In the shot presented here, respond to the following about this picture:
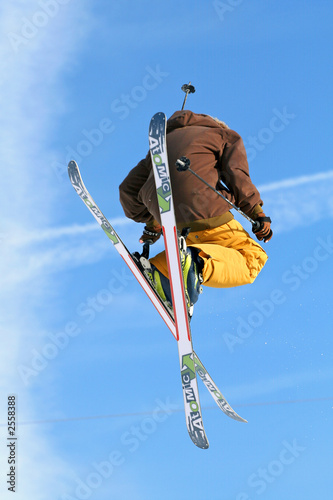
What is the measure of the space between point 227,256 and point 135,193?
1422 millimetres

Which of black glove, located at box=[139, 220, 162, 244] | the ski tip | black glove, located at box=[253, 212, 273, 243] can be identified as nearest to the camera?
black glove, located at box=[253, 212, 273, 243]

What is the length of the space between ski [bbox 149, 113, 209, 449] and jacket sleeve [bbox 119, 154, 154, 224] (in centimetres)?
64

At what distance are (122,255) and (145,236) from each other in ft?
2.67

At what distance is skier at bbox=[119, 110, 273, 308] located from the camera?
5.74 meters

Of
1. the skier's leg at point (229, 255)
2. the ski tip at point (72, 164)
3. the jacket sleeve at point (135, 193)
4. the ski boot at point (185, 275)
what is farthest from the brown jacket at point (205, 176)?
the ski tip at point (72, 164)

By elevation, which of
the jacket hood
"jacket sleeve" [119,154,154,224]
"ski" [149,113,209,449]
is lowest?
"ski" [149,113,209,449]

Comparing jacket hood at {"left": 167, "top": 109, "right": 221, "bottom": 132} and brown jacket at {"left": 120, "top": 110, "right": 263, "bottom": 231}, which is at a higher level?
jacket hood at {"left": 167, "top": 109, "right": 221, "bottom": 132}

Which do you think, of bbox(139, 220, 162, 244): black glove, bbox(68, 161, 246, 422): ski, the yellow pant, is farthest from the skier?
bbox(139, 220, 162, 244): black glove

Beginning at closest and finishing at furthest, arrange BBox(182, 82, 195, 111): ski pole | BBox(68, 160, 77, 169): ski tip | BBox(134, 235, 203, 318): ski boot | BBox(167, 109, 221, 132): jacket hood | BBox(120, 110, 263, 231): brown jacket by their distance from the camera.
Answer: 1. BBox(134, 235, 203, 318): ski boot
2. BBox(120, 110, 263, 231): brown jacket
3. BBox(167, 109, 221, 132): jacket hood
4. BBox(182, 82, 195, 111): ski pole
5. BBox(68, 160, 77, 169): ski tip

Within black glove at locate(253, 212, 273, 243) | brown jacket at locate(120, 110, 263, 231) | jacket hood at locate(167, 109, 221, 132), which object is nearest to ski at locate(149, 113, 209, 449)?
brown jacket at locate(120, 110, 263, 231)

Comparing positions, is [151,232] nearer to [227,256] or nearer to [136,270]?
[136,270]

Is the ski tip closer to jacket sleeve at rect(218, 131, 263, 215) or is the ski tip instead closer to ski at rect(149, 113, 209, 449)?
ski at rect(149, 113, 209, 449)

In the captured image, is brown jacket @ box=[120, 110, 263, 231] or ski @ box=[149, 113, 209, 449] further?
brown jacket @ box=[120, 110, 263, 231]

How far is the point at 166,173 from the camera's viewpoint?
568 cm
